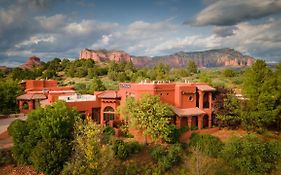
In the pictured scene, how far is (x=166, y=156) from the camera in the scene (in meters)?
Answer: 32.7

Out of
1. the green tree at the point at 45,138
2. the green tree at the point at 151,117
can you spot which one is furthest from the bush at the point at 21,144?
the green tree at the point at 151,117

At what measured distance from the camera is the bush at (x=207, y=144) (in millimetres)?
34219

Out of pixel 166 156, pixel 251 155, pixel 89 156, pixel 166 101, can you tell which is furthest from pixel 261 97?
pixel 89 156

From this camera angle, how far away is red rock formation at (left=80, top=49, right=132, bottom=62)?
170 m

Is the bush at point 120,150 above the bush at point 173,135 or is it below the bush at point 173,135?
below

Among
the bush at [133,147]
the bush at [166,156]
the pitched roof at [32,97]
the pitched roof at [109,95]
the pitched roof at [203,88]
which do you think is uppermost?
the pitched roof at [203,88]

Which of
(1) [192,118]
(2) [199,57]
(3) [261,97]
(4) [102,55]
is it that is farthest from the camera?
(2) [199,57]

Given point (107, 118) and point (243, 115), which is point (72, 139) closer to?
point (107, 118)

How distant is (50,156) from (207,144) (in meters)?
17.5

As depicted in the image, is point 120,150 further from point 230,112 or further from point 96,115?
point 230,112

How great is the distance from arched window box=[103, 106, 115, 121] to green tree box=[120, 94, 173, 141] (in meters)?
7.08

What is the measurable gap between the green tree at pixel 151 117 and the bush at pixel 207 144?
3.32m

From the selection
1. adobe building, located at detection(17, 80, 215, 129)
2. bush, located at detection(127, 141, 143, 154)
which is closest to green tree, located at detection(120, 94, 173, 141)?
bush, located at detection(127, 141, 143, 154)

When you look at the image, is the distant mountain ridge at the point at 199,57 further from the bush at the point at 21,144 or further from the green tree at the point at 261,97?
the bush at the point at 21,144
